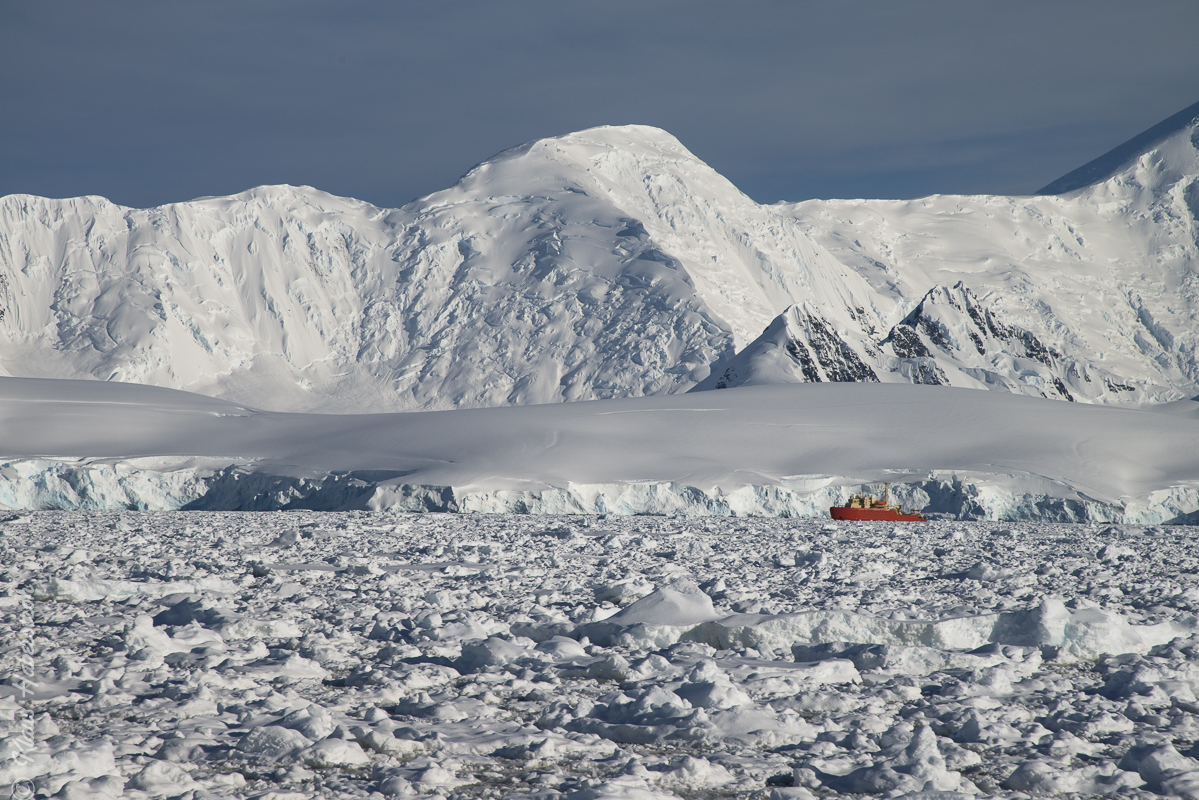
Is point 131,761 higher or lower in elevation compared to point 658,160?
lower

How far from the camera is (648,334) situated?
117625 millimetres

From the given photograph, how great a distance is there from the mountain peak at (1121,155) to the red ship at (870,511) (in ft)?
551

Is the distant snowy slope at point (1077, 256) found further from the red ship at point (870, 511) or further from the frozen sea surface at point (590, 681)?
the frozen sea surface at point (590, 681)

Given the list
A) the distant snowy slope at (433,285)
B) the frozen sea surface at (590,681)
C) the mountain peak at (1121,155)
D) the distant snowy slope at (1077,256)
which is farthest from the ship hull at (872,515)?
the mountain peak at (1121,155)

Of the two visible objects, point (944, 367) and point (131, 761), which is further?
point (944, 367)

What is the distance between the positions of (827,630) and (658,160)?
136 metres

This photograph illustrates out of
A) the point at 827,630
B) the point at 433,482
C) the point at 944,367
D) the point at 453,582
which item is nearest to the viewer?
the point at 827,630

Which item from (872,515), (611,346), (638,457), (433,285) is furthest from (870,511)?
(433,285)

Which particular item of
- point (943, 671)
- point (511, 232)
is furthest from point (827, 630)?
point (511, 232)

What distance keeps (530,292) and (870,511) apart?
103m

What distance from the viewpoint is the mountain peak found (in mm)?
166500

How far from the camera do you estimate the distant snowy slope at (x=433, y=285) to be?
114 meters

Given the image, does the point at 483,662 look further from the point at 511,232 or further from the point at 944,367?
the point at 511,232

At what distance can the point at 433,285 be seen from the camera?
13150cm
